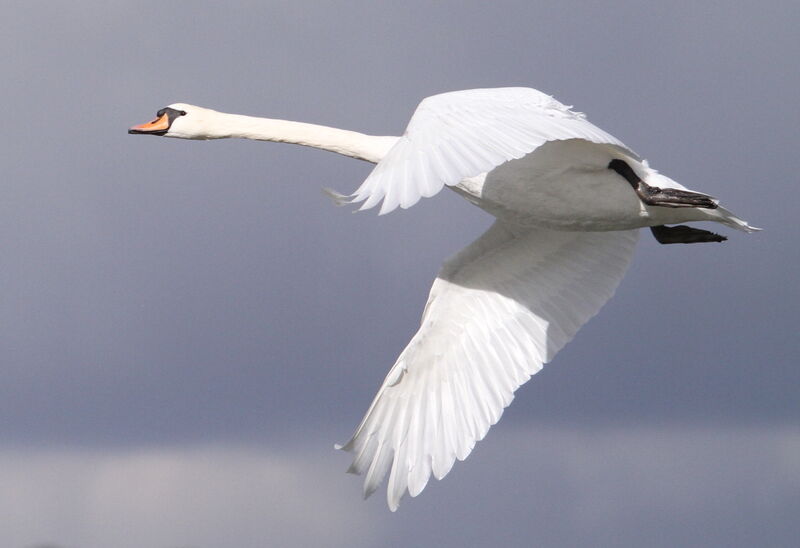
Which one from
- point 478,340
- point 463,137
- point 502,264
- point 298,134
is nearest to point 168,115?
point 298,134

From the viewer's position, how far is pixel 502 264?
52.5ft

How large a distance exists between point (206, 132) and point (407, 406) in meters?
3.59

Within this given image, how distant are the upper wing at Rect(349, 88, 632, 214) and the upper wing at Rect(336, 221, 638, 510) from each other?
3.20m

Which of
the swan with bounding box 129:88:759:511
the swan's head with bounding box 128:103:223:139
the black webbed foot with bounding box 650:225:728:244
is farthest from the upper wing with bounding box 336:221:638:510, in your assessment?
the swan's head with bounding box 128:103:223:139

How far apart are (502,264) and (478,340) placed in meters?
0.82

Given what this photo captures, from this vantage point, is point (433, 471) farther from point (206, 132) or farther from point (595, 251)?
point (206, 132)

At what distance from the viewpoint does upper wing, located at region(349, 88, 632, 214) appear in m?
10.6

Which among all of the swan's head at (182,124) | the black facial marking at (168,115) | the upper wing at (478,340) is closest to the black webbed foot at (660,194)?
the upper wing at (478,340)

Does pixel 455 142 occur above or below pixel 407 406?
above

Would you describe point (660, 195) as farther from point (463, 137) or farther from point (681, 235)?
point (463, 137)

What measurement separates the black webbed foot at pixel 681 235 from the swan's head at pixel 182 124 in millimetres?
4661

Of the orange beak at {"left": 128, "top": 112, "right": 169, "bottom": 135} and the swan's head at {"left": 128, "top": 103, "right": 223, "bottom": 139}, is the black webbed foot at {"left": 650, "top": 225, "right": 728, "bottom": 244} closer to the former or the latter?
the swan's head at {"left": 128, "top": 103, "right": 223, "bottom": 139}

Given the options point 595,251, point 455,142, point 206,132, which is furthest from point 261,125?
point 455,142

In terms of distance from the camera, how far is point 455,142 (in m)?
11.3
